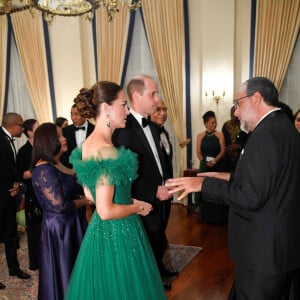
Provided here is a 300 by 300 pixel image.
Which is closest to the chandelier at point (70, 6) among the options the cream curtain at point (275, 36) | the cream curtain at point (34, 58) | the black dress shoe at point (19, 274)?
the black dress shoe at point (19, 274)

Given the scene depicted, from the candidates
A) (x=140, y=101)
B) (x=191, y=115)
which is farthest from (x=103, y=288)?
(x=191, y=115)

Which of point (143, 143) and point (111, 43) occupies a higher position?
point (111, 43)

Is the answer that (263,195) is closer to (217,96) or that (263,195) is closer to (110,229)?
(110,229)

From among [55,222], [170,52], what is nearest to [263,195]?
[55,222]

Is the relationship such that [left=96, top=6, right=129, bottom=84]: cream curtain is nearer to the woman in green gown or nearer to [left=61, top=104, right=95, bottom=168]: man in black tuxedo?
[left=61, top=104, right=95, bottom=168]: man in black tuxedo

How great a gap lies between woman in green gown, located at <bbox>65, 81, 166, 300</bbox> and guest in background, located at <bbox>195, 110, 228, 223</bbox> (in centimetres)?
314

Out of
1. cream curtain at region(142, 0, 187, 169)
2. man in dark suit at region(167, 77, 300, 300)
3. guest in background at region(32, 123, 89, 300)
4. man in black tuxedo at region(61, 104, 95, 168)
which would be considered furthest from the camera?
cream curtain at region(142, 0, 187, 169)

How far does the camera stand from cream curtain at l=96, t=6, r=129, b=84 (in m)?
6.74

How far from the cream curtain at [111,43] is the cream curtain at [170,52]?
55 centimetres

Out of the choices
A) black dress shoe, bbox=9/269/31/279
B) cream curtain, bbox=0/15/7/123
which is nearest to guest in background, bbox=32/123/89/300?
black dress shoe, bbox=9/269/31/279

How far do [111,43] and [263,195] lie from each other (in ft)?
19.3

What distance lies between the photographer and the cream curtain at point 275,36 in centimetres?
550

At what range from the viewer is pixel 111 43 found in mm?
6855

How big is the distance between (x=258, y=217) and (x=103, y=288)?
985 millimetres
